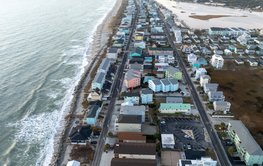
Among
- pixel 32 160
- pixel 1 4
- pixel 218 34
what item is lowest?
pixel 32 160

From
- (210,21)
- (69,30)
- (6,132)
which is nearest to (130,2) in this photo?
(210,21)

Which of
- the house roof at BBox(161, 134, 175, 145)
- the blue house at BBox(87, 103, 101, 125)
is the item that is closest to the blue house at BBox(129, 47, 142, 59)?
the blue house at BBox(87, 103, 101, 125)

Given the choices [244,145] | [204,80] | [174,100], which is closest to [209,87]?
[204,80]

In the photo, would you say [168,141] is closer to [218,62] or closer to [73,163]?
[73,163]

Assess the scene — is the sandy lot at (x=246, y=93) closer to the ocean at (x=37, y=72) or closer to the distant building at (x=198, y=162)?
the distant building at (x=198, y=162)

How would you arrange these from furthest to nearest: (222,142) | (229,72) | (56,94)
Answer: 1. (229,72)
2. (56,94)
3. (222,142)

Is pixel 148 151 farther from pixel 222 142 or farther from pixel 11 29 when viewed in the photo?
pixel 11 29

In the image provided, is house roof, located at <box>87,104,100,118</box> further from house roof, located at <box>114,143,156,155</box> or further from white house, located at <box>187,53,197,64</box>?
white house, located at <box>187,53,197,64</box>
